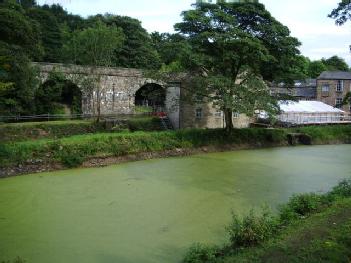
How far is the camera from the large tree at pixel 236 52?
66.6 feet

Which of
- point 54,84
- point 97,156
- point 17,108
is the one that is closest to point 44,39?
point 54,84

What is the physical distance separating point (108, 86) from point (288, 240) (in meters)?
19.0

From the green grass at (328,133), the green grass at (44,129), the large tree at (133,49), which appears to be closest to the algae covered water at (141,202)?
the green grass at (44,129)

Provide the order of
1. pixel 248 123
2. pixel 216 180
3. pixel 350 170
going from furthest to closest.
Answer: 1. pixel 248 123
2. pixel 350 170
3. pixel 216 180

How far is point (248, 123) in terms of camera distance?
27922 mm

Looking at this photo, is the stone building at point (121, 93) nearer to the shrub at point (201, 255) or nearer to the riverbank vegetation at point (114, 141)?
the riverbank vegetation at point (114, 141)

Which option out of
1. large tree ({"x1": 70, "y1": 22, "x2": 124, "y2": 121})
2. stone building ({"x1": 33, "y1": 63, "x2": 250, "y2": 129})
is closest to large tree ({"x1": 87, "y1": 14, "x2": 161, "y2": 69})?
stone building ({"x1": 33, "y1": 63, "x2": 250, "y2": 129})

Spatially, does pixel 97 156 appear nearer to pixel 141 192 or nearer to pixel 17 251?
pixel 141 192

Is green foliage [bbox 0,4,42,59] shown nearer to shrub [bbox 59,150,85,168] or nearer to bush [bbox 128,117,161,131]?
shrub [bbox 59,150,85,168]

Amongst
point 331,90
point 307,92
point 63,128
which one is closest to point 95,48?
point 63,128

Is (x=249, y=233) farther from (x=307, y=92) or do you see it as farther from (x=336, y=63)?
(x=336, y=63)

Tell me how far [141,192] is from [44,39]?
79.2 ft

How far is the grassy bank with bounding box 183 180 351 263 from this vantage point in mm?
6590

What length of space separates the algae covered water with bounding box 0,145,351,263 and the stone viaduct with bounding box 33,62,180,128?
7195 millimetres
